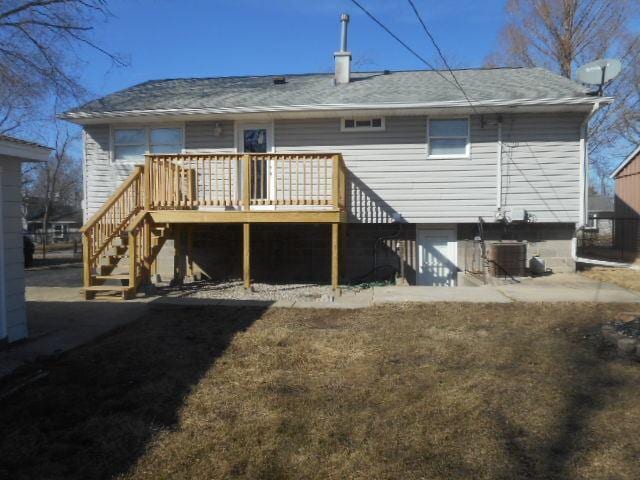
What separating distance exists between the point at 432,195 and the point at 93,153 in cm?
787

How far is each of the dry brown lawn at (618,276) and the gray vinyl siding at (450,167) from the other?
1.36 metres

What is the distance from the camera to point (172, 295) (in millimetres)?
9180

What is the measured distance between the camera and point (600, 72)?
34.7 ft

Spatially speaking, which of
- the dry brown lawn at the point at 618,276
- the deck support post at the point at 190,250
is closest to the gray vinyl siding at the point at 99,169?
the deck support post at the point at 190,250

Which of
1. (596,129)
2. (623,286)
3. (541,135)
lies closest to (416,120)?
(541,135)

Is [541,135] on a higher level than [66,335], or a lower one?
higher

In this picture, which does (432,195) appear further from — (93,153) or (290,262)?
(93,153)

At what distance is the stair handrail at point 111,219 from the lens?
877 cm

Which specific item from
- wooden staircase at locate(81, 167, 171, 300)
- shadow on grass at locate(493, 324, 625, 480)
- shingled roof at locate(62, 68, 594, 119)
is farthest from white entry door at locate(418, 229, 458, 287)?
shadow on grass at locate(493, 324, 625, 480)

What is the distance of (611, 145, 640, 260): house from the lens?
52.6ft

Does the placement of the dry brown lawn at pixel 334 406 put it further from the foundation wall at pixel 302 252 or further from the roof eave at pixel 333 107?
the roof eave at pixel 333 107

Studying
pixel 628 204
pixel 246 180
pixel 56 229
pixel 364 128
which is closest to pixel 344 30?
pixel 364 128

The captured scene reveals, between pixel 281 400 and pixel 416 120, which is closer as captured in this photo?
pixel 281 400

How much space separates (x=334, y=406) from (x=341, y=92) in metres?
8.86
